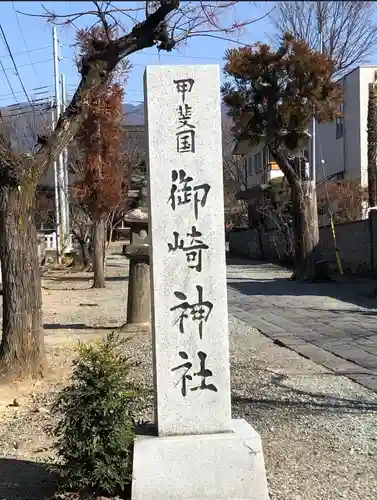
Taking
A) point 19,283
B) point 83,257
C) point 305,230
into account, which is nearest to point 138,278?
point 19,283

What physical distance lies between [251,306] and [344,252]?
308 inches

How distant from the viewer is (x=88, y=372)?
4055 mm

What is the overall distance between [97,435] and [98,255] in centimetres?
1655

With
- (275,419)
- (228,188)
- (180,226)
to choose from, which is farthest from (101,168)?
(228,188)

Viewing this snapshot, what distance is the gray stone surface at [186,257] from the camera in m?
4.02

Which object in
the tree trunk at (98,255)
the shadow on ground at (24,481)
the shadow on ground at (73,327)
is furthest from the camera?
the tree trunk at (98,255)

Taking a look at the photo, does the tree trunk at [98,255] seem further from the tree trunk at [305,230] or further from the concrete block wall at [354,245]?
the concrete block wall at [354,245]

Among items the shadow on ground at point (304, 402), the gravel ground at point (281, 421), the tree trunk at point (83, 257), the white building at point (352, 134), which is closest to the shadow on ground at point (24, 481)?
the gravel ground at point (281, 421)

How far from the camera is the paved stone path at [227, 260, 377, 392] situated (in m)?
8.30

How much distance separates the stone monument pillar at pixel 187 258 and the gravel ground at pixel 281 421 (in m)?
0.80

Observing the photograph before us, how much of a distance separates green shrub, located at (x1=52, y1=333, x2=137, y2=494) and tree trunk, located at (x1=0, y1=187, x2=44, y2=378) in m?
3.61

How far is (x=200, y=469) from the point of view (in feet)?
12.9

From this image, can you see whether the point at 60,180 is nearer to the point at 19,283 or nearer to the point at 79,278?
the point at 79,278

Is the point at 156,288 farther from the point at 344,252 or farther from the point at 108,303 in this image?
the point at 344,252
